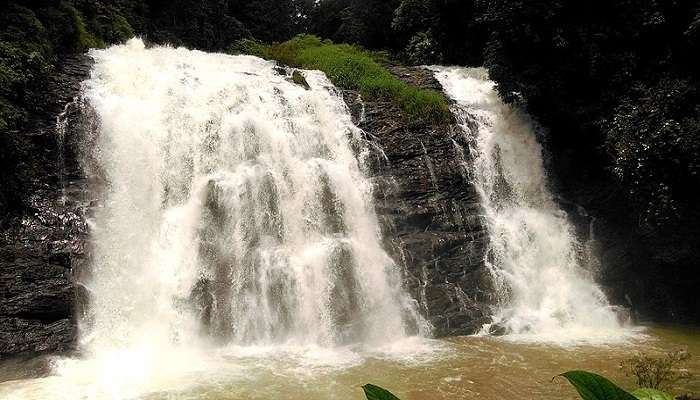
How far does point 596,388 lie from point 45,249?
10.2 meters

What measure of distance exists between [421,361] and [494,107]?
29.0 ft

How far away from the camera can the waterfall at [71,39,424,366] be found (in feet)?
32.0

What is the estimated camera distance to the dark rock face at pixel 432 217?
11055mm

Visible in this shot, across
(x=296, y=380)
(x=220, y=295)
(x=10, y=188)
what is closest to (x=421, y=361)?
(x=296, y=380)

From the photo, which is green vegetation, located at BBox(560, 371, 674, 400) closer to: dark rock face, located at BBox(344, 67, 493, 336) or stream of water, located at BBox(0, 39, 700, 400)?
stream of water, located at BBox(0, 39, 700, 400)

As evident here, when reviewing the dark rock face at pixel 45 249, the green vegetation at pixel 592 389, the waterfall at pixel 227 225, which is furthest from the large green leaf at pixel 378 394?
the dark rock face at pixel 45 249

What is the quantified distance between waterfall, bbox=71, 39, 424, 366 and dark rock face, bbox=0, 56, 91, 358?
1.16 feet

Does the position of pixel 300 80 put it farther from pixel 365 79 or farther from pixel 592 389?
pixel 592 389

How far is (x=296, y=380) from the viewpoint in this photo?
25.6ft

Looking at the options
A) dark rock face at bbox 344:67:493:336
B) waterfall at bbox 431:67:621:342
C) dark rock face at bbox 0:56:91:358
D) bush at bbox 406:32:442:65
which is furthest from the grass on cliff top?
dark rock face at bbox 0:56:91:358

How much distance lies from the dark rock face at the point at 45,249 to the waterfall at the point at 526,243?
778 centimetres

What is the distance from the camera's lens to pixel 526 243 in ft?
40.4

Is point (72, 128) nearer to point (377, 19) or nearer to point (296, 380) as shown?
point (296, 380)

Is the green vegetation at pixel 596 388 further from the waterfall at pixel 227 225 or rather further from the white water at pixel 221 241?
the waterfall at pixel 227 225
